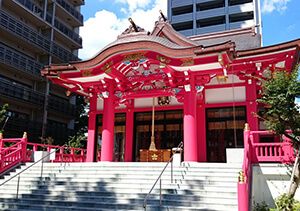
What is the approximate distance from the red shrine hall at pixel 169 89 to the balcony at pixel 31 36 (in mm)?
13852

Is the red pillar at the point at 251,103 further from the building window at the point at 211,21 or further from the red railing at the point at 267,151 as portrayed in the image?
the building window at the point at 211,21

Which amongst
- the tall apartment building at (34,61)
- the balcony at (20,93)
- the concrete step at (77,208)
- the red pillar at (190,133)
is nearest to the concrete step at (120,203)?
the concrete step at (77,208)

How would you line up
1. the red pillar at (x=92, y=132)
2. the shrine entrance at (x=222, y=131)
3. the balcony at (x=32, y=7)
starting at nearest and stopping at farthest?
the shrine entrance at (x=222, y=131), the red pillar at (x=92, y=132), the balcony at (x=32, y=7)

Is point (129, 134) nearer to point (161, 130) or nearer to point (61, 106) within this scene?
point (161, 130)

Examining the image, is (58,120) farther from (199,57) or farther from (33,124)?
(199,57)

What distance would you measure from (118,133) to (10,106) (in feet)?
47.5

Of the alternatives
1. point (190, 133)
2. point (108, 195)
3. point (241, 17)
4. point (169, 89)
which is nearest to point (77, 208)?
point (108, 195)

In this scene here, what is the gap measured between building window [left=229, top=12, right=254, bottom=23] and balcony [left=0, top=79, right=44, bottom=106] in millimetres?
31799

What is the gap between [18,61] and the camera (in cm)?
2672

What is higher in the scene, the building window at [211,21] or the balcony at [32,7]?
the building window at [211,21]

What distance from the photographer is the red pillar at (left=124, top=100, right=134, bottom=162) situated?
15.0m

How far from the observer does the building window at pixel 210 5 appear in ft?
163

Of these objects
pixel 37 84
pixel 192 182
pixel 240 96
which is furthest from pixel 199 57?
pixel 37 84

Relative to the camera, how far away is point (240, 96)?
1325 cm
